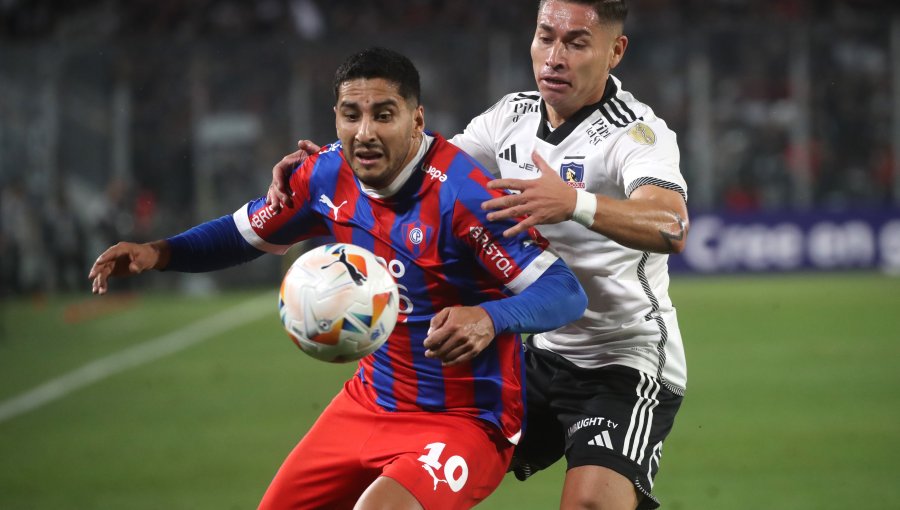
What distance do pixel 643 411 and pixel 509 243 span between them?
3.57 ft

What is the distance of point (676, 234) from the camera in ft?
14.7

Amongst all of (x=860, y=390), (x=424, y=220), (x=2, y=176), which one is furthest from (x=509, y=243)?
(x=2, y=176)

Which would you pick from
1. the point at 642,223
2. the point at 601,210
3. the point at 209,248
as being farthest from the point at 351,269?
the point at 209,248

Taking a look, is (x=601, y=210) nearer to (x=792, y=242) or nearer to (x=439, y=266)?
(x=439, y=266)

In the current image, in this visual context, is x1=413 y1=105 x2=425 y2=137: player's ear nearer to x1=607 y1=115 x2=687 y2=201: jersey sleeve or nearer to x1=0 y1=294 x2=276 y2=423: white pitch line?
x1=607 y1=115 x2=687 y2=201: jersey sleeve

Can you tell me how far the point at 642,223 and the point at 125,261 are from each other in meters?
2.09

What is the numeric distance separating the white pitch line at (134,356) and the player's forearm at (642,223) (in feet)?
26.2

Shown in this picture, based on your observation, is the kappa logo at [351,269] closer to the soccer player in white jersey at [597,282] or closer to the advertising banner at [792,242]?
the soccer player in white jersey at [597,282]

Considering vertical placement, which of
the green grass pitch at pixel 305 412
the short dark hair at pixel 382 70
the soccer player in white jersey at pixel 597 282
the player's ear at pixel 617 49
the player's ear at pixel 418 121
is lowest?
the green grass pitch at pixel 305 412

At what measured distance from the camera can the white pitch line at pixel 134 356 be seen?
38.3ft

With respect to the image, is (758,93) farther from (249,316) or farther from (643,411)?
(643,411)

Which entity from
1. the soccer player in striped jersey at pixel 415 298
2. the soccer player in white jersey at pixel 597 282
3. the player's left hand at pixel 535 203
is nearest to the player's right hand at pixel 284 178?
the soccer player in white jersey at pixel 597 282

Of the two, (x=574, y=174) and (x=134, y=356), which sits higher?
(x=574, y=174)

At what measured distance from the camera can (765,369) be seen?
1251 centimetres
